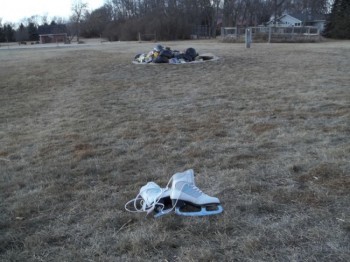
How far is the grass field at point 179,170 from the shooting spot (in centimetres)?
250

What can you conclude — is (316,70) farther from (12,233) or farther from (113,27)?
(113,27)

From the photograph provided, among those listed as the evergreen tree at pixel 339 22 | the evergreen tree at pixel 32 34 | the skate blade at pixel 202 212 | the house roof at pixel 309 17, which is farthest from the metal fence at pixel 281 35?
the evergreen tree at pixel 32 34

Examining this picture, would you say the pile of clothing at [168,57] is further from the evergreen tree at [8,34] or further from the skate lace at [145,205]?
the evergreen tree at [8,34]

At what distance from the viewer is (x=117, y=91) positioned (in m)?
9.14

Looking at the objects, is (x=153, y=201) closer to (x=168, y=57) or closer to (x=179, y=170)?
(x=179, y=170)

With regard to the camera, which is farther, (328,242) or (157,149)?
(157,149)

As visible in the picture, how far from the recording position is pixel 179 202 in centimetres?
296

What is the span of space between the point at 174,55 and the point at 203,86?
20.3ft

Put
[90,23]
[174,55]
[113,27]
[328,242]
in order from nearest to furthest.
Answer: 1. [328,242]
2. [174,55]
3. [113,27]
4. [90,23]

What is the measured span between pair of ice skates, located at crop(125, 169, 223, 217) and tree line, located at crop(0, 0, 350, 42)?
40.6m

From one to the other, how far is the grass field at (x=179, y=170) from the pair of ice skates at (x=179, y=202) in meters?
0.10

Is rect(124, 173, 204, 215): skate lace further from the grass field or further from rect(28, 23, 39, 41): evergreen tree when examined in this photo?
rect(28, 23, 39, 41): evergreen tree

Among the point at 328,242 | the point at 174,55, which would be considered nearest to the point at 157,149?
the point at 328,242

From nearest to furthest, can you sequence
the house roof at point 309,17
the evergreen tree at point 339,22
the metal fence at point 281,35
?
1. the metal fence at point 281,35
2. the evergreen tree at point 339,22
3. the house roof at point 309,17
